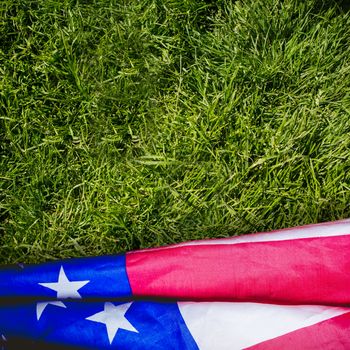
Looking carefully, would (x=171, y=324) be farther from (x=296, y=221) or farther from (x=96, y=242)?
(x=296, y=221)

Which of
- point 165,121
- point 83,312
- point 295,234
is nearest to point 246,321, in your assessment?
point 295,234

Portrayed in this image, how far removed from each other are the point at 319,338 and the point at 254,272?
10.6 inches

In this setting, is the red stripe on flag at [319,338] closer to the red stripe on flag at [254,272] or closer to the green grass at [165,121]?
the red stripe on flag at [254,272]

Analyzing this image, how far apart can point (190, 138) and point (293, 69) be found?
1.58 ft

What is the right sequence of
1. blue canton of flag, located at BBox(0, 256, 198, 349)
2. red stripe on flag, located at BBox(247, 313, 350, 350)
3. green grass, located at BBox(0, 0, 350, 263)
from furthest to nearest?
1. green grass, located at BBox(0, 0, 350, 263)
2. blue canton of flag, located at BBox(0, 256, 198, 349)
3. red stripe on flag, located at BBox(247, 313, 350, 350)

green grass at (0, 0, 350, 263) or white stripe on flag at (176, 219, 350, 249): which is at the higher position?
green grass at (0, 0, 350, 263)

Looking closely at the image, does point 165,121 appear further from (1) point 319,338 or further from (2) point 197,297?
(1) point 319,338

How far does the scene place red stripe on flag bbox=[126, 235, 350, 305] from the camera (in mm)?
1717

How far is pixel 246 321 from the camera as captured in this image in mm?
1698

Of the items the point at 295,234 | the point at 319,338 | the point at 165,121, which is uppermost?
the point at 165,121

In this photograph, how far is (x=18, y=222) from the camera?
2.09 metres

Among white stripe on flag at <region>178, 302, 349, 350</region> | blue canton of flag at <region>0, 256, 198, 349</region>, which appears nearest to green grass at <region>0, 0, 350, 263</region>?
blue canton of flag at <region>0, 256, 198, 349</region>

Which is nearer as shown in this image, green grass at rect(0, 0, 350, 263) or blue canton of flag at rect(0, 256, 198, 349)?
blue canton of flag at rect(0, 256, 198, 349)

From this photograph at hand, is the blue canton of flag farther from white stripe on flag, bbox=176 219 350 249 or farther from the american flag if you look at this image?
white stripe on flag, bbox=176 219 350 249
